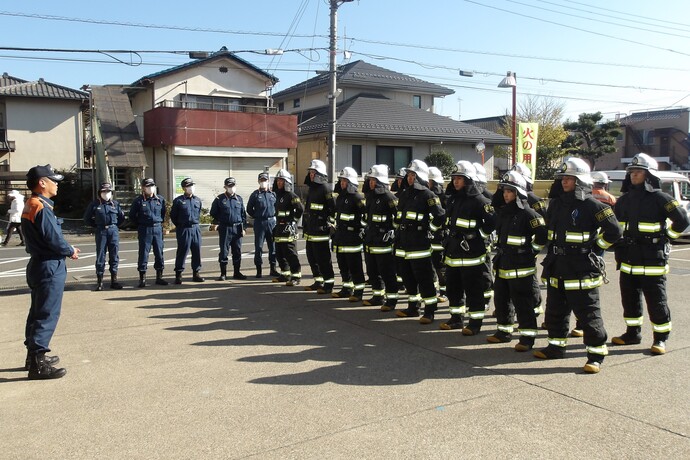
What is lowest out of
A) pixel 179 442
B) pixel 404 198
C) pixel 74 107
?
pixel 179 442

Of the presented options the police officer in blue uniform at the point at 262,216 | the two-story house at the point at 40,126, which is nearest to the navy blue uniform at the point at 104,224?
the police officer in blue uniform at the point at 262,216

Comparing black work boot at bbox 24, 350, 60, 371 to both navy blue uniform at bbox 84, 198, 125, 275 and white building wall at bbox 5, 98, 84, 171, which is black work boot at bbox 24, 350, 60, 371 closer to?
navy blue uniform at bbox 84, 198, 125, 275

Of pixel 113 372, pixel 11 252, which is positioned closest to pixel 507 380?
pixel 113 372

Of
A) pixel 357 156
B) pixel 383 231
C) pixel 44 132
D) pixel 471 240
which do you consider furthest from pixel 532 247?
pixel 44 132

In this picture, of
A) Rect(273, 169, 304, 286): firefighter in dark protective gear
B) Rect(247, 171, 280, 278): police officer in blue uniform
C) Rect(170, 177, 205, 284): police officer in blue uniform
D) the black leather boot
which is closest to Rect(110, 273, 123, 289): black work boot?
the black leather boot

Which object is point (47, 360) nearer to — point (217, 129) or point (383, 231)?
point (383, 231)

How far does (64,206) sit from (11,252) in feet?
35.9

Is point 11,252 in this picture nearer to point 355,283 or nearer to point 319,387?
point 355,283

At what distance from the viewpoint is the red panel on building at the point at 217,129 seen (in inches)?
1033

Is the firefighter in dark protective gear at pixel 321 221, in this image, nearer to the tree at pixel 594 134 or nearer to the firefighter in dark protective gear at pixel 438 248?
the firefighter in dark protective gear at pixel 438 248

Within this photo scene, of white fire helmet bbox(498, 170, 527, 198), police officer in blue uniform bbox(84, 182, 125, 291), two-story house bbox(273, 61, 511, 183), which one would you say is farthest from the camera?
two-story house bbox(273, 61, 511, 183)

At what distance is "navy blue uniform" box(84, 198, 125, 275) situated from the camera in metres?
10.5

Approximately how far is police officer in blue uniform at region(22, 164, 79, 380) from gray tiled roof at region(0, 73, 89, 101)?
2863 centimetres

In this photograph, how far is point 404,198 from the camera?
27.9 ft
